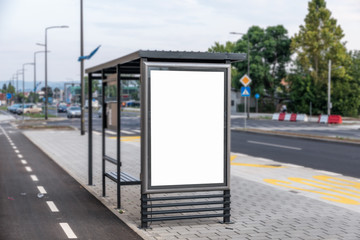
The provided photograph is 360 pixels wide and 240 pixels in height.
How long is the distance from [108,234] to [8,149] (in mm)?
13499

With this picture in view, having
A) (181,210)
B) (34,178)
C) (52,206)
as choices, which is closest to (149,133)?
(181,210)

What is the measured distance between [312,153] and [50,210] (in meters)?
11.7

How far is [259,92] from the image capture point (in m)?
62.4

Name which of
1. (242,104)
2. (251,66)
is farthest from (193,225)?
(242,104)

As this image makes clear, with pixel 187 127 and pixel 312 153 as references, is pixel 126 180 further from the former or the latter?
pixel 312 153

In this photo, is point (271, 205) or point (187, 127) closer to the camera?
point (187, 127)

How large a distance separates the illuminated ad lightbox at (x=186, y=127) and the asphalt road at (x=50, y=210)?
101 centimetres

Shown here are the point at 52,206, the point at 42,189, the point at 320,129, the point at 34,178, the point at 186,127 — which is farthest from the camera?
the point at 320,129

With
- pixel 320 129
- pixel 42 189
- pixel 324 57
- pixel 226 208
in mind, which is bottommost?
pixel 42 189

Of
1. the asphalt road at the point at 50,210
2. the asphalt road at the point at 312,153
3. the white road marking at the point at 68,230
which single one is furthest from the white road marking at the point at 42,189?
the asphalt road at the point at 312,153

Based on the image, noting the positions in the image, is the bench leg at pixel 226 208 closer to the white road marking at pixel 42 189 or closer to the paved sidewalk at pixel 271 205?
the paved sidewalk at pixel 271 205

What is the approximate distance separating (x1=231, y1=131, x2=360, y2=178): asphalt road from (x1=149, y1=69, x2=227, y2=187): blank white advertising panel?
6.62m

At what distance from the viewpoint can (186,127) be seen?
7.19 metres

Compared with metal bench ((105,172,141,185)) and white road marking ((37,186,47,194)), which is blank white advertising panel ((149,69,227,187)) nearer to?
metal bench ((105,172,141,185))
